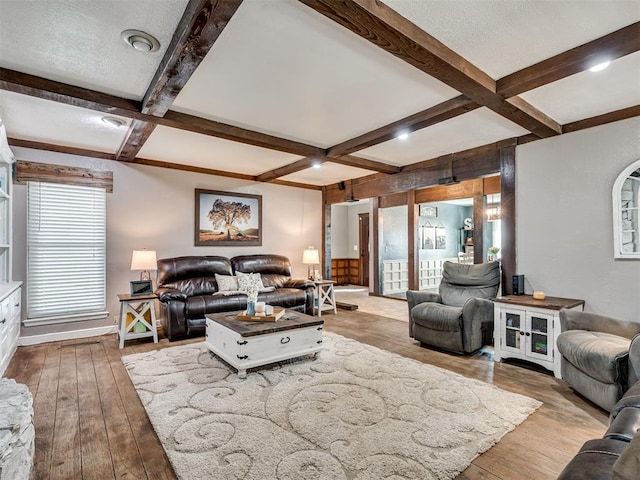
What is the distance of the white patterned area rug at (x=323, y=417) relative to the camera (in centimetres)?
182

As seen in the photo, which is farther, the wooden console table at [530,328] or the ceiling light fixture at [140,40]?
the wooden console table at [530,328]

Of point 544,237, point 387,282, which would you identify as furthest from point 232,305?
point 387,282

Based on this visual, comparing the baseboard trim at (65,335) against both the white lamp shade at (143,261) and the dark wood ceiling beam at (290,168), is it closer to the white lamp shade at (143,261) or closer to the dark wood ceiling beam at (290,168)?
the white lamp shade at (143,261)

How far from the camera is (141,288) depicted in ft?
14.4

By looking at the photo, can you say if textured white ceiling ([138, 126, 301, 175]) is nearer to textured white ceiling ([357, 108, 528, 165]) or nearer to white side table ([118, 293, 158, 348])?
textured white ceiling ([357, 108, 528, 165])

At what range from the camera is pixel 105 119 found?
3.50 meters

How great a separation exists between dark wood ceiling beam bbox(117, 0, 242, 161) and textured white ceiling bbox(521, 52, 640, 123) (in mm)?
2583

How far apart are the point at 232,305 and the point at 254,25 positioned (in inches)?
138

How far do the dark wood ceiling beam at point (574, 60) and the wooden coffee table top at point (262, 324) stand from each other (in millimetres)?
2616

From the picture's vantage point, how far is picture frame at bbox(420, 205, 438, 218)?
8.68 meters

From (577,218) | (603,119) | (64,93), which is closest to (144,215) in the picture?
(64,93)

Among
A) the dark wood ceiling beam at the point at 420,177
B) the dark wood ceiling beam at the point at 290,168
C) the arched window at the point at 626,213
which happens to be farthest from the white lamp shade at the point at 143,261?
the arched window at the point at 626,213

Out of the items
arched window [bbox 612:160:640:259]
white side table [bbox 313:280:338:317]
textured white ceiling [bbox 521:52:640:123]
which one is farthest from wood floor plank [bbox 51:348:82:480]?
arched window [bbox 612:160:640:259]

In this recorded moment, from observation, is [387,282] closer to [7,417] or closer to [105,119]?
[105,119]
